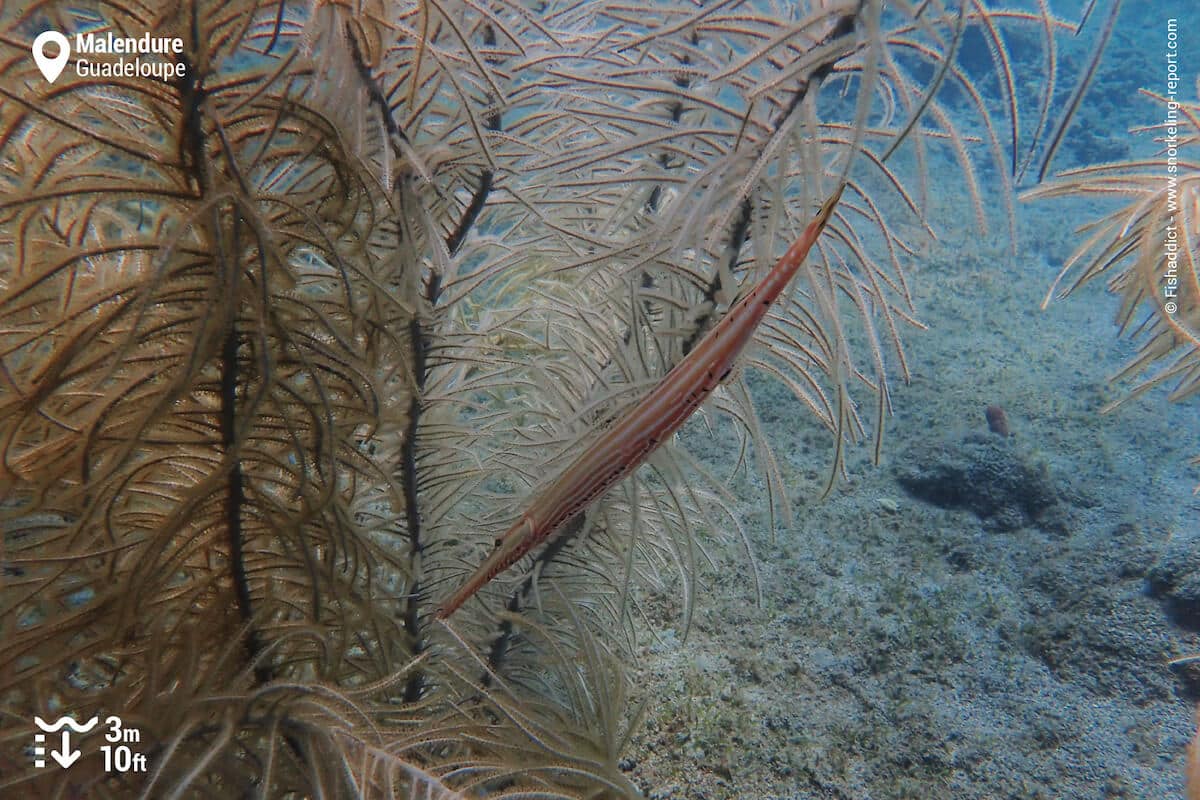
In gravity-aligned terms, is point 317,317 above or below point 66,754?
above

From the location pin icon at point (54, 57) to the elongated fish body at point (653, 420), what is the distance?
1.28m

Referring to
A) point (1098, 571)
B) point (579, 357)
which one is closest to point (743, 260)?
point (579, 357)

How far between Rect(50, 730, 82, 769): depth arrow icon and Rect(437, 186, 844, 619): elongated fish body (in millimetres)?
938

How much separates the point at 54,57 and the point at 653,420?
1.38 metres

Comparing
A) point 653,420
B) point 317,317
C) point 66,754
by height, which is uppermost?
point 317,317

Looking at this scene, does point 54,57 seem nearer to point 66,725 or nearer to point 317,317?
point 317,317

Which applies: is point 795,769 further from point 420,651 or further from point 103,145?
point 103,145

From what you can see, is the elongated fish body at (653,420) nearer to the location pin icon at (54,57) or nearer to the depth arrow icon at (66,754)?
the depth arrow icon at (66,754)

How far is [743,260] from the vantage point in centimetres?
175

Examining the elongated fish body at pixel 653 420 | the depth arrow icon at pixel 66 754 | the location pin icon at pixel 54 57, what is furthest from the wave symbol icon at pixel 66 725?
the location pin icon at pixel 54 57

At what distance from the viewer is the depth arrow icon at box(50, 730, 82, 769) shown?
1.39 metres

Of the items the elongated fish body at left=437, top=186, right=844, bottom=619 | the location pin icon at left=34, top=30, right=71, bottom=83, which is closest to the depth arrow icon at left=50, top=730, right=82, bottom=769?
the elongated fish body at left=437, top=186, right=844, bottom=619

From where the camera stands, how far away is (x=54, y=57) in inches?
45.5

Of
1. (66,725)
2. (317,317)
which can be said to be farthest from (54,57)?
(66,725)
